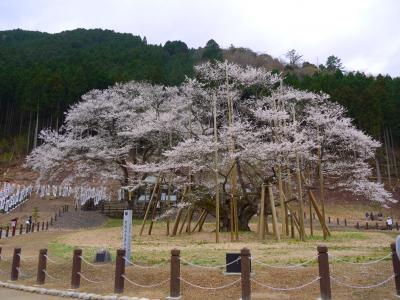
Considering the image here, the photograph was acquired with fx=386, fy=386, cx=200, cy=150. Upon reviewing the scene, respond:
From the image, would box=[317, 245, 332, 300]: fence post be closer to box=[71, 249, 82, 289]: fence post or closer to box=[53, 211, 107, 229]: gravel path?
box=[71, 249, 82, 289]: fence post

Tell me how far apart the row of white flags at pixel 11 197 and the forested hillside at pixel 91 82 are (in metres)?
13.0

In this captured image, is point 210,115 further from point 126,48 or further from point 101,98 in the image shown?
point 126,48

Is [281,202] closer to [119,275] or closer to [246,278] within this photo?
[119,275]

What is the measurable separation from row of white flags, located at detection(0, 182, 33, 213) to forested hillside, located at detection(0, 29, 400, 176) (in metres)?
13.0

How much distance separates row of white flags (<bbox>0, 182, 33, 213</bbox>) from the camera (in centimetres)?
3066

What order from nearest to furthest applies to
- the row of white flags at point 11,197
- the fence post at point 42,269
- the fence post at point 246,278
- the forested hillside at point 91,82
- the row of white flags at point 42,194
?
the fence post at point 246,278, the fence post at point 42,269, the row of white flags at point 11,197, the row of white flags at point 42,194, the forested hillside at point 91,82

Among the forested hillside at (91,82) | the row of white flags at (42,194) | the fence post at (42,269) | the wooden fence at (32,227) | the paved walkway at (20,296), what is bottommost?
the paved walkway at (20,296)

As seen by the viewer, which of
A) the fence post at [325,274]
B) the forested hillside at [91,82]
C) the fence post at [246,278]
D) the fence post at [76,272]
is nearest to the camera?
the fence post at [325,274]

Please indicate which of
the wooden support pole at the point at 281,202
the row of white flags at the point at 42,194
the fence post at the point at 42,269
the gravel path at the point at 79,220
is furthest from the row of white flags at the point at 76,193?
the fence post at the point at 42,269

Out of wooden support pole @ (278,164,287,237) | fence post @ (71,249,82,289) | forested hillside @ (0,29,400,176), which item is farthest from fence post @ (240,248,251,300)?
forested hillside @ (0,29,400,176)

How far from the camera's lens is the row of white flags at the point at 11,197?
30.7m

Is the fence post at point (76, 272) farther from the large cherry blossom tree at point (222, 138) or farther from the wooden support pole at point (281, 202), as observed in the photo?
the wooden support pole at point (281, 202)

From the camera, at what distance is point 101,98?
31.9 meters

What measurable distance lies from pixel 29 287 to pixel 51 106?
42.7 metres
